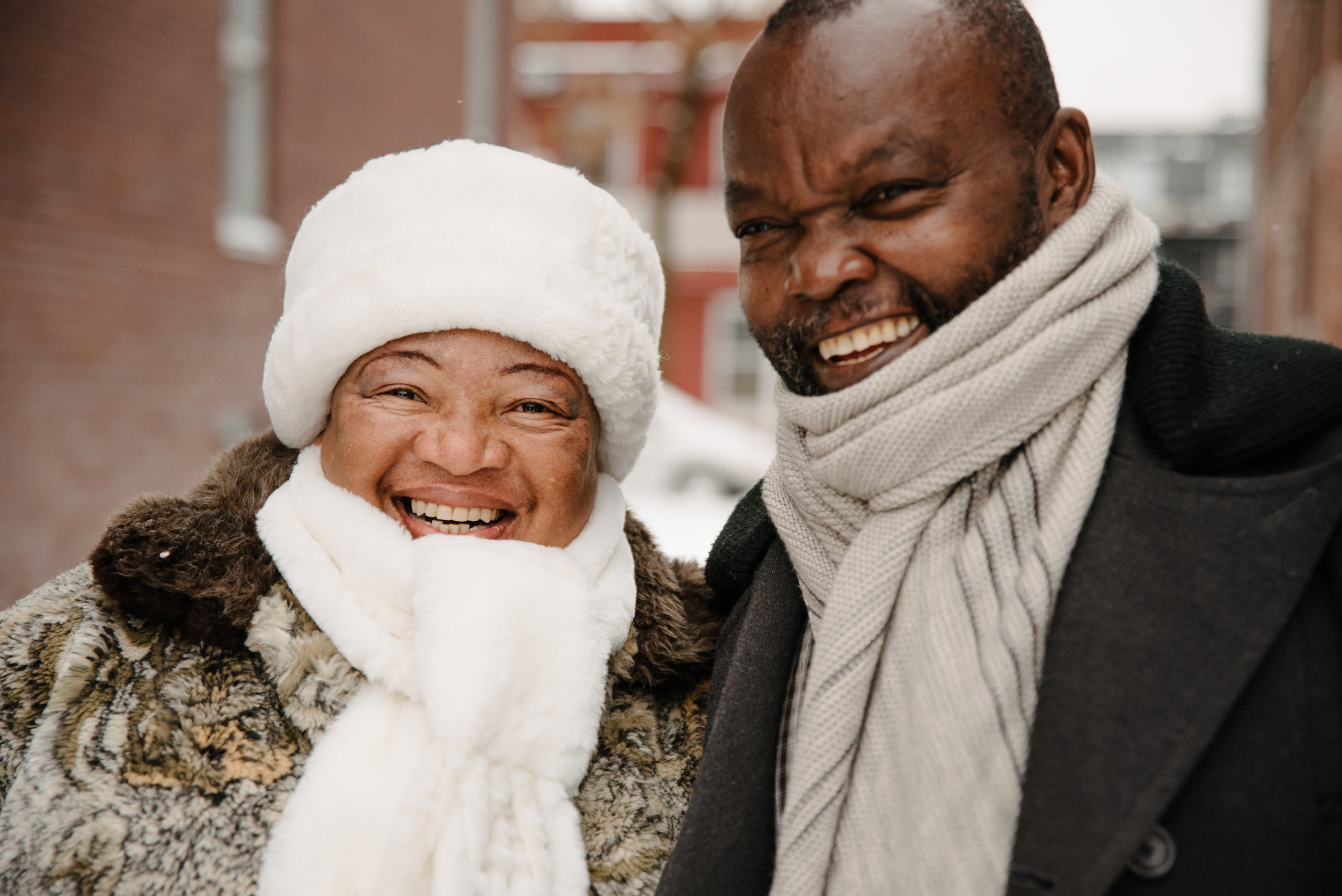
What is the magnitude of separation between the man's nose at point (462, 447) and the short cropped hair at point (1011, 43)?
2.67 feet

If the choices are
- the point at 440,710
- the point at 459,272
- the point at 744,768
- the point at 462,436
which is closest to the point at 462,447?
the point at 462,436

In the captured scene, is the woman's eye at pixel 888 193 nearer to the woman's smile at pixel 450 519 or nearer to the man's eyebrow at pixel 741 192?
the man's eyebrow at pixel 741 192

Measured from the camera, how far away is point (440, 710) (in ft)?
5.60

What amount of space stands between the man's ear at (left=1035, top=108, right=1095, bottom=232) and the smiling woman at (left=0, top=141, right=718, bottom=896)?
77 cm

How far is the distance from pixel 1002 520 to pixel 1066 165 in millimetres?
557

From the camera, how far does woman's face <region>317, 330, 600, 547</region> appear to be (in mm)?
1907

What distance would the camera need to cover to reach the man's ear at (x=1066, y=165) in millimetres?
1640

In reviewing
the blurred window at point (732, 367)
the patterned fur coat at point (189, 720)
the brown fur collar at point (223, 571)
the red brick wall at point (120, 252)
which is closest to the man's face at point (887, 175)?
the brown fur collar at point (223, 571)

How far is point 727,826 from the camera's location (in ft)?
5.41

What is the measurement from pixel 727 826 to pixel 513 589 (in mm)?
510

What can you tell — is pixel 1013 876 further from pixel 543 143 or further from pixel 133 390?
pixel 543 143

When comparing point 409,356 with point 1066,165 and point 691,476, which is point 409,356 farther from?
point 691,476

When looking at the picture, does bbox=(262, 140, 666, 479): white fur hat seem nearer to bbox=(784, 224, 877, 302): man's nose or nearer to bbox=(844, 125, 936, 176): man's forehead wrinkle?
bbox=(784, 224, 877, 302): man's nose

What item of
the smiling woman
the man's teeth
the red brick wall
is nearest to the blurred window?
the red brick wall
